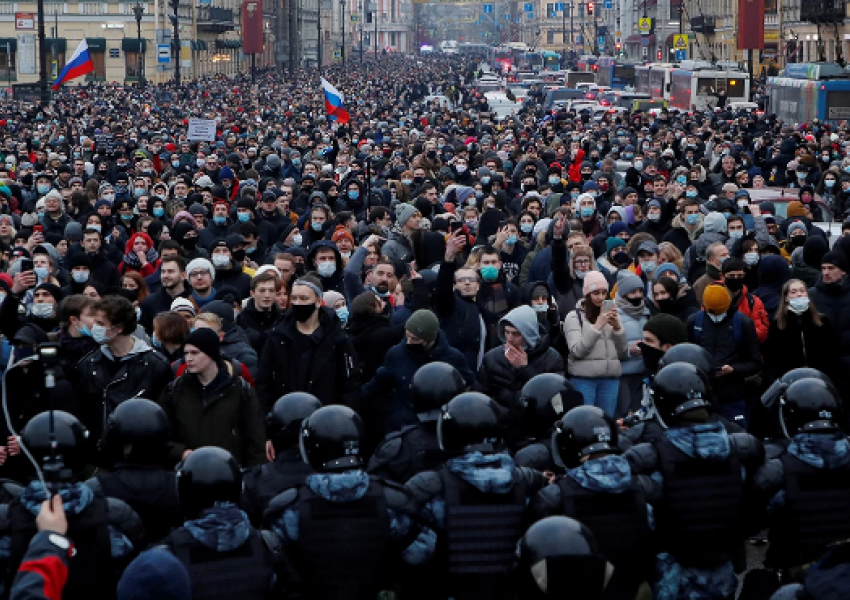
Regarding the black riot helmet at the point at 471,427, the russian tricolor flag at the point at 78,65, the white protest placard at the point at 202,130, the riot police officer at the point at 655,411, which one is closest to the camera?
the black riot helmet at the point at 471,427

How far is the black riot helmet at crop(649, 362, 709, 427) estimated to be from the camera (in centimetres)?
532

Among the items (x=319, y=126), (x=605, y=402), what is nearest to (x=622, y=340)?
(x=605, y=402)

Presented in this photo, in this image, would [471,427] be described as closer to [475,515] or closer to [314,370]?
[475,515]

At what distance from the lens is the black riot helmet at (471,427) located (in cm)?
509

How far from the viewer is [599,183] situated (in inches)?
657

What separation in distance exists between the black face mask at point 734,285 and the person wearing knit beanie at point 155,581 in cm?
575

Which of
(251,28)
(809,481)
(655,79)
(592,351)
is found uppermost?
(251,28)

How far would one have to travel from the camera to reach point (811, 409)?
5340 mm

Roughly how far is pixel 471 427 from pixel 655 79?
164ft

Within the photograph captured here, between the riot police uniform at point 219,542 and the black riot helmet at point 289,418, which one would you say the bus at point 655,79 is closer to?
the black riot helmet at point 289,418

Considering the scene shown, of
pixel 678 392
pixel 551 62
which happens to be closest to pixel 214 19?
pixel 551 62

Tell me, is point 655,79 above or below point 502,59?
below

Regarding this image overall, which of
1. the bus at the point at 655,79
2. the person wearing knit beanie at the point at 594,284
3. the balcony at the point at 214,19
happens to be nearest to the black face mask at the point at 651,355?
the person wearing knit beanie at the point at 594,284

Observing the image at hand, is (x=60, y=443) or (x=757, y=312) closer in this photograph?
(x=60, y=443)
